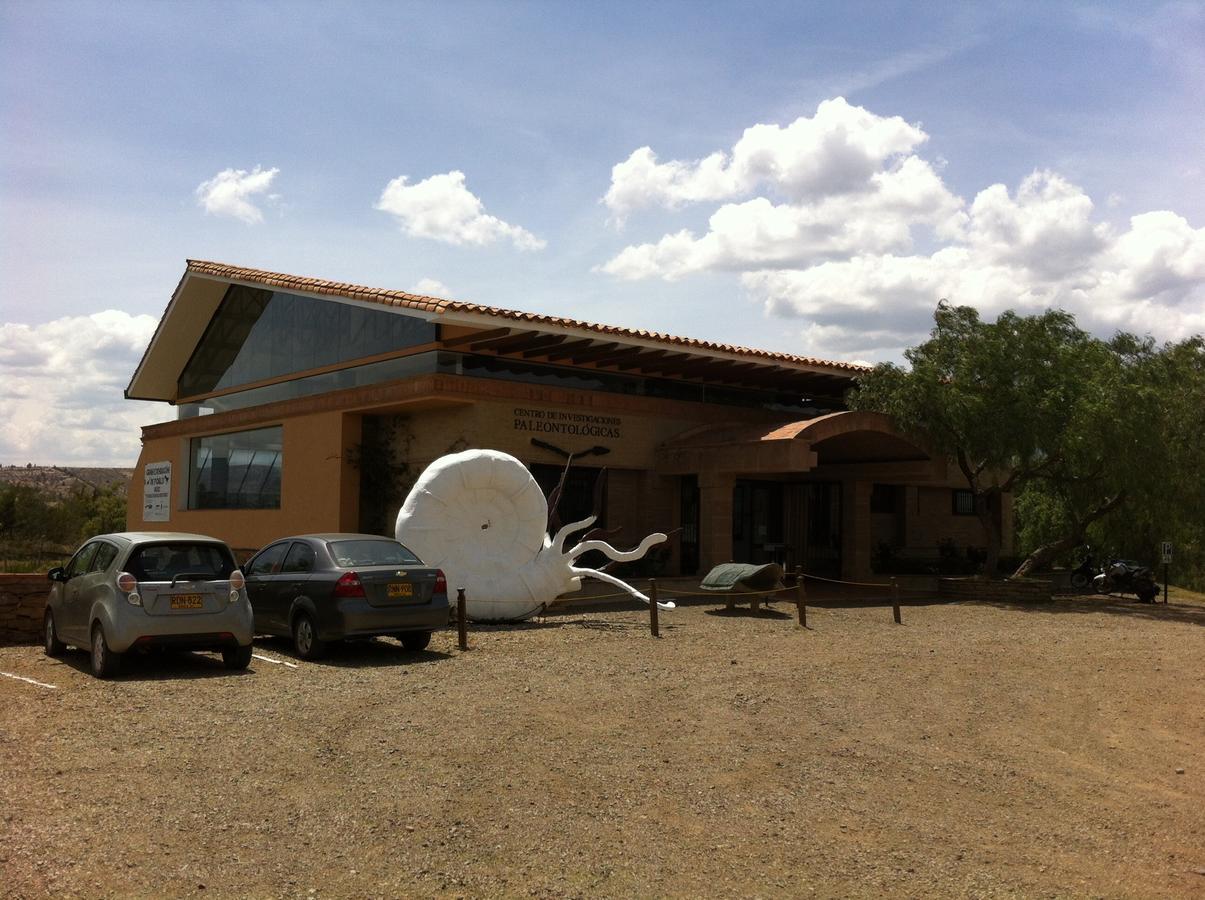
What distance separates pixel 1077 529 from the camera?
23953 millimetres

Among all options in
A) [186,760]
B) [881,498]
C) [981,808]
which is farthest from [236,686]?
[881,498]

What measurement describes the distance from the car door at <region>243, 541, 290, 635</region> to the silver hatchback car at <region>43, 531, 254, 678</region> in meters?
1.53

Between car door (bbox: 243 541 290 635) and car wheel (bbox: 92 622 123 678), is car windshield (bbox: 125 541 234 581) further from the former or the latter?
car door (bbox: 243 541 290 635)

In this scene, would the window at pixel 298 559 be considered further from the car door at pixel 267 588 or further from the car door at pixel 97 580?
the car door at pixel 97 580

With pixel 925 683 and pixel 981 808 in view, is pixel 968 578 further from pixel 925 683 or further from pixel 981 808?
pixel 981 808

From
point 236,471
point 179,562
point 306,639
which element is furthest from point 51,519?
point 179,562

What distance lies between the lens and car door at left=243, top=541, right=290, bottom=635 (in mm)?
12706

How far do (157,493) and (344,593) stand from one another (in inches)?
761

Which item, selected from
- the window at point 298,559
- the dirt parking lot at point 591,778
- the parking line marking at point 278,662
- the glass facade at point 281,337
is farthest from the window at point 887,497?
the parking line marking at point 278,662

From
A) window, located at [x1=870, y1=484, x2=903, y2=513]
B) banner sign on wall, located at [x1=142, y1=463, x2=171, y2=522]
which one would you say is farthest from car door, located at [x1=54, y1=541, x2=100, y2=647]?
window, located at [x1=870, y1=484, x2=903, y2=513]

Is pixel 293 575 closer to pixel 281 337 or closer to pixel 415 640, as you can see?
pixel 415 640

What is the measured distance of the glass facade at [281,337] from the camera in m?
22.1

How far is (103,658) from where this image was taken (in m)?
10.5

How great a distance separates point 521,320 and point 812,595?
867 cm
